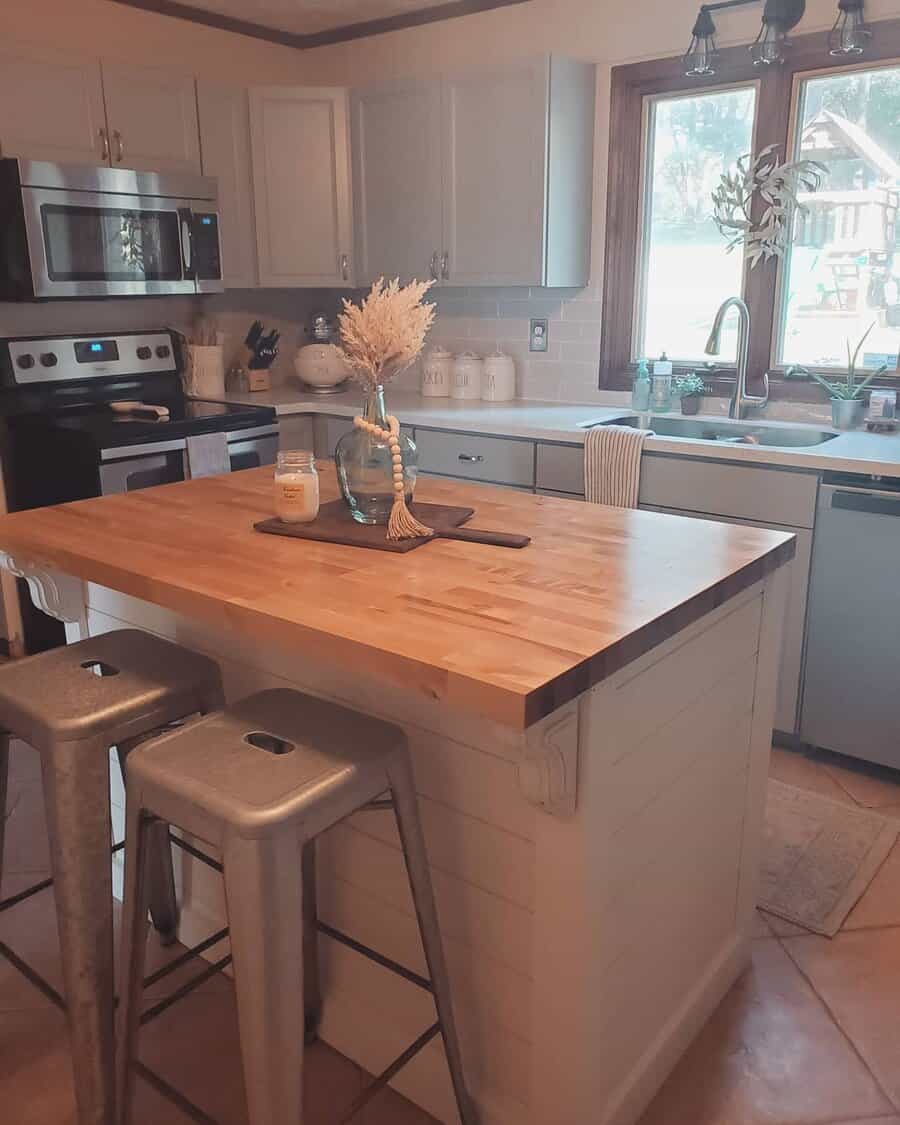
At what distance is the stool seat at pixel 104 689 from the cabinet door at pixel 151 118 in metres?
2.48

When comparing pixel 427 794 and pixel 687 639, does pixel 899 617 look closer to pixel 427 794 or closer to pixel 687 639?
pixel 687 639

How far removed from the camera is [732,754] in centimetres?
181

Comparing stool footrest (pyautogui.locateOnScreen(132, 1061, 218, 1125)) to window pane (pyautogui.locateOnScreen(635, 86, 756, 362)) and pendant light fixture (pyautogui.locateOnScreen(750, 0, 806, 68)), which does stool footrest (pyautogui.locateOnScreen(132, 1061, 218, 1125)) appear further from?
pendant light fixture (pyautogui.locateOnScreen(750, 0, 806, 68))

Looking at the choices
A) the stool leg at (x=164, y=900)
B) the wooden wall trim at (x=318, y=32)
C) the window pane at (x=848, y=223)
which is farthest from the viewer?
the wooden wall trim at (x=318, y=32)

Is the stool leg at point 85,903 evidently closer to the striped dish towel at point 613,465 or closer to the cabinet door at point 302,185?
the striped dish towel at point 613,465

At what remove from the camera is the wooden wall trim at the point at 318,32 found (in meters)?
3.78

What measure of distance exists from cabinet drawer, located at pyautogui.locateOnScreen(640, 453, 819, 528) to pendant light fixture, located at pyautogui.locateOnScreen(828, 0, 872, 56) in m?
1.35

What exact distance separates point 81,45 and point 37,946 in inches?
127

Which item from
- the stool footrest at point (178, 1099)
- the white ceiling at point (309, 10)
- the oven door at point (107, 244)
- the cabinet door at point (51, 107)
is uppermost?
the white ceiling at point (309, 10)

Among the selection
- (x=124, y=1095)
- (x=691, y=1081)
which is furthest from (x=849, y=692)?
(x=124, y=1095)

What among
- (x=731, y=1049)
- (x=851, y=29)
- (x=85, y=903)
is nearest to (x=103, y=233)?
(x=851, y=29)

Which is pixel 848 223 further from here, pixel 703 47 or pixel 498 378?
pixel 498 378

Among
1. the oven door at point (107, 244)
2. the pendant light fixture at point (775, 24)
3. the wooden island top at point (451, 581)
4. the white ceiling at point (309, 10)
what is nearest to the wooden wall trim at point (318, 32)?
the white ceiling at point (309, 10)

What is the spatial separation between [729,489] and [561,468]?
23.6 inches
